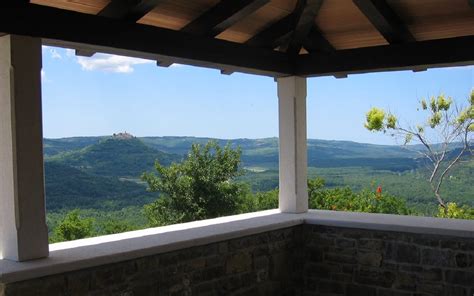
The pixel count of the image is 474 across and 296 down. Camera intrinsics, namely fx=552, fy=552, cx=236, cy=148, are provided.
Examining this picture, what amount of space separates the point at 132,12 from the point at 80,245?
1.96 m

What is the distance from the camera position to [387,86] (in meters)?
16.3

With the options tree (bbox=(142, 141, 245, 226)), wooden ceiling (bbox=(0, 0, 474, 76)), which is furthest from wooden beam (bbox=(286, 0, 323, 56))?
tree (bbox=(142, 141, 245, 226))

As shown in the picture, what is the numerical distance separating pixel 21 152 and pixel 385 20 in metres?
3.63

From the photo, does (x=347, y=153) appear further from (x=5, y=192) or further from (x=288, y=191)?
(x=5, y=192)

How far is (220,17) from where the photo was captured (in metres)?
5.26

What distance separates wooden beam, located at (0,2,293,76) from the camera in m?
3.88

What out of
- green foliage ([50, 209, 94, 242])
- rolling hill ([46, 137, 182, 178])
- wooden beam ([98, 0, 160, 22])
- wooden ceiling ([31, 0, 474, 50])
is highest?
wooden ceiling ([31, 0, 474, 50])

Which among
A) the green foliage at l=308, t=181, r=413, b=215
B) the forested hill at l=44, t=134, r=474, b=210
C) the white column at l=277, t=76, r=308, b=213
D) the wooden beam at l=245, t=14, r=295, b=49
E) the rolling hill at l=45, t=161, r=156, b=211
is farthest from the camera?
the rolling hill at l=45, t=161, r=156, b=211

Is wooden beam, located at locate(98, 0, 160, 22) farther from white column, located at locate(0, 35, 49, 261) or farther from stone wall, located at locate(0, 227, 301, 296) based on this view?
stone wall, located at locate(0, 227, 301, 296)

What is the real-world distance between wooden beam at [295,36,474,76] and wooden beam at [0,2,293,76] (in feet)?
1.28

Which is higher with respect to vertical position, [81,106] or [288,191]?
[81,106]

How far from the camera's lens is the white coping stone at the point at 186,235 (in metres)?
3.78

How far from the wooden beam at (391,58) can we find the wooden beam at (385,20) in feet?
0.34

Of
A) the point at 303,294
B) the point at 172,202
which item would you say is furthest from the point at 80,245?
the point at 172,202
